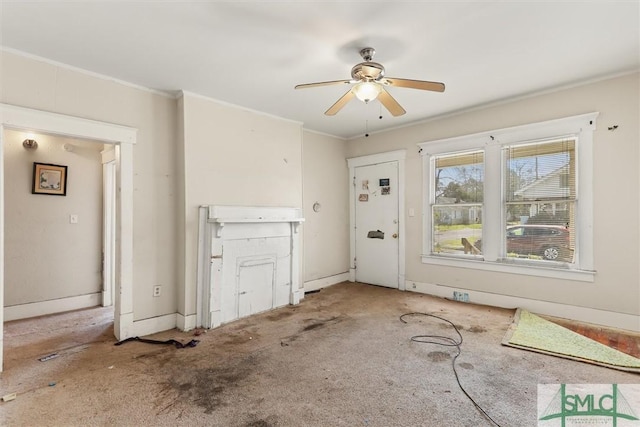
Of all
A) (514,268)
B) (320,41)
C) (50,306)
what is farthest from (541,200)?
(50,306)

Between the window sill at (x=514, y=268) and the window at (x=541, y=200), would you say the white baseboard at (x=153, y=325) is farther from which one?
the window at (x=541, y=200)

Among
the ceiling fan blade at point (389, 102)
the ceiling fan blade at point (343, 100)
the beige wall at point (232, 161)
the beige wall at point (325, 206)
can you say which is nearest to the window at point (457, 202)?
the beige wall at point (325, 206)

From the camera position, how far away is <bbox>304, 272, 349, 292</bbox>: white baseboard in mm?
4875

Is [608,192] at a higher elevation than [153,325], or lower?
higher

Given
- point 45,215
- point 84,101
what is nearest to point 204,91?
point 84,101

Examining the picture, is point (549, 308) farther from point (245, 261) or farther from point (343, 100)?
point (245, 261)

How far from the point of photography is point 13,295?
141 inches

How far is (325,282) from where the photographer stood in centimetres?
512

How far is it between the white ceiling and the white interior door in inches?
72.1

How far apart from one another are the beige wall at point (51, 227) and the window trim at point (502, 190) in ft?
15.4

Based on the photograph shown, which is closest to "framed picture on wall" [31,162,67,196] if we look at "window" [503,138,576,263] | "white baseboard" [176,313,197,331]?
"white baseboard" [176,313,197,331]

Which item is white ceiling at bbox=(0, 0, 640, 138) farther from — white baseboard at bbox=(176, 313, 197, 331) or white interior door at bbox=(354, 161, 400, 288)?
white baseboard at bbox=(176, 313, 197, 331)

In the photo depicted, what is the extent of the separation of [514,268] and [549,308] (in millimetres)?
546

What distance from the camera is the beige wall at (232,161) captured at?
133 inches
